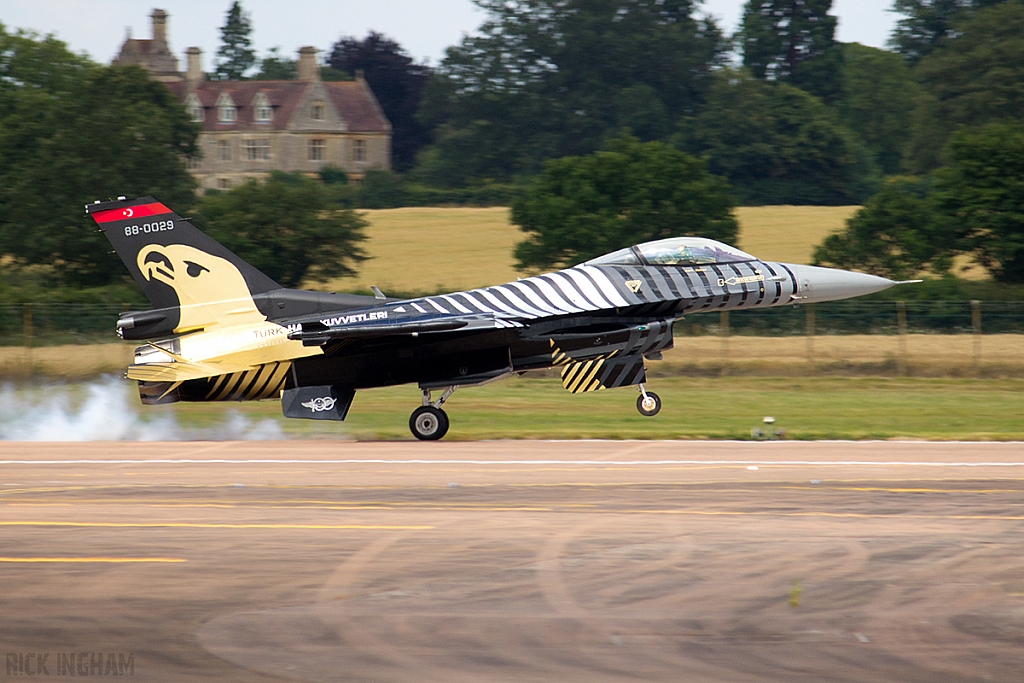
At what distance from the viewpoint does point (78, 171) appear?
51.1 m

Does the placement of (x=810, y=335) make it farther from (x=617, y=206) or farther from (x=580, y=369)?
(x=617, y=206)

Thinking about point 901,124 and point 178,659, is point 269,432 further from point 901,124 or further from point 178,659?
point 901,124

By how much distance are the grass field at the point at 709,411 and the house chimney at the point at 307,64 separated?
7853 cm

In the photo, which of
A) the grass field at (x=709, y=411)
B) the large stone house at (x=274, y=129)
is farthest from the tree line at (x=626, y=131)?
the grass field at (x=709, y=411)

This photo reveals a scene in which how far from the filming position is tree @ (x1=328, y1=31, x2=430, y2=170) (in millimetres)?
113812

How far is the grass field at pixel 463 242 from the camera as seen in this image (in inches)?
2096

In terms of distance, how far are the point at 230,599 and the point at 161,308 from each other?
435 inches

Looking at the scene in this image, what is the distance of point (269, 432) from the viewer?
72.5 feet

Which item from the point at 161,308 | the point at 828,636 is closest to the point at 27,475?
the point at 161,308

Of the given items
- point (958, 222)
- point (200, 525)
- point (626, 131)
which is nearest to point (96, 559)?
point (200, 525)

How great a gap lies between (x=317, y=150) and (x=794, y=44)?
41.9 meters

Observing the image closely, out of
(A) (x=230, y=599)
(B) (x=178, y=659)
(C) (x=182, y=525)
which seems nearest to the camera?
(B) (x=178, y=659)

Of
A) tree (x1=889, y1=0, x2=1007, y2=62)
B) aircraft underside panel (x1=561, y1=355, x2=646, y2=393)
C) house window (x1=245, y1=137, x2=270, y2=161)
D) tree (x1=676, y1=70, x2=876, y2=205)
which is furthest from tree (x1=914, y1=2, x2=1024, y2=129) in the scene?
aircraft underside panel (x1=561, y1=355, x2=646, y2=393)

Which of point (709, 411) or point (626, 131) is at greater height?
point (626, 131)
